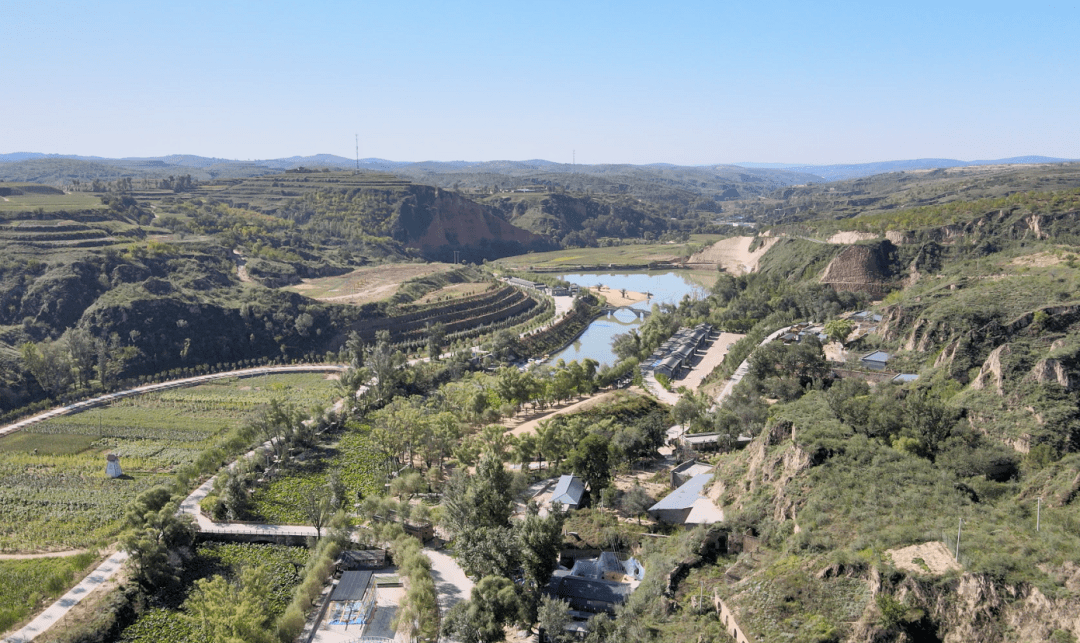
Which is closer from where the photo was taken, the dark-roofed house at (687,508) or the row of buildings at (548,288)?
the dark-roofed house at (687,508)

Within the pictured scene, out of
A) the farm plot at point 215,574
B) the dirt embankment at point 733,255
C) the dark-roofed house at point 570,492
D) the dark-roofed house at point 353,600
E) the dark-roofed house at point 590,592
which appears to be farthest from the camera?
the dirt embankment at point 733,255

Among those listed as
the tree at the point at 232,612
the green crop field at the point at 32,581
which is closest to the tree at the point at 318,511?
the tree at the point at 232,612

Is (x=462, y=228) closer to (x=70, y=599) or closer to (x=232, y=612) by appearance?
(x=70, y=599)

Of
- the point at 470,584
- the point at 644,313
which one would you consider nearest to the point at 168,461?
the point at 470,584

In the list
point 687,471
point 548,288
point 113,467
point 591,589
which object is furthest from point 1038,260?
point 113,467

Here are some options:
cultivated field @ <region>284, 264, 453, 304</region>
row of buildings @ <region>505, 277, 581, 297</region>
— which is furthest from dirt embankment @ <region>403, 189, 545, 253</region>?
cultivated field @ <region>284, 264, 453, 304</region>

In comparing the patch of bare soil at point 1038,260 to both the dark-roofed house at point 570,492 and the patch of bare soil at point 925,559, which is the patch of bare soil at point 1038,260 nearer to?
the dark-roofed house at point 570,492

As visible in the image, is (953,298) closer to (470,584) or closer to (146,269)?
(470,584)
